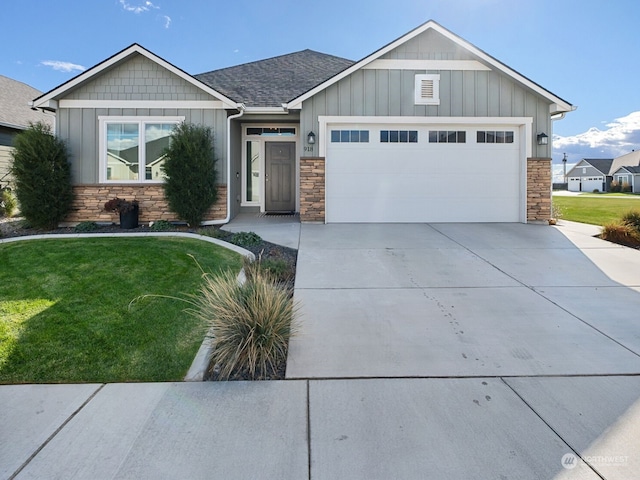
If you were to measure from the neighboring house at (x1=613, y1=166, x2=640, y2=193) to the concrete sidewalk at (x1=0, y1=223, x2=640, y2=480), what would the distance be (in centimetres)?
5780

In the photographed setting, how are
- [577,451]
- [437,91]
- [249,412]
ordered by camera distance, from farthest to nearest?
1. [437,91]
2. [249,412]
3. [577,451]

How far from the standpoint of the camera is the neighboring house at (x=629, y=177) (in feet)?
166

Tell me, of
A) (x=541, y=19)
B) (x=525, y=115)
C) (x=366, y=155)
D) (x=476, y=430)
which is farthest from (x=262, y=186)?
(x=476, y=430)

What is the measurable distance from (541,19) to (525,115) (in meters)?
2.30

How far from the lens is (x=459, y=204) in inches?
441

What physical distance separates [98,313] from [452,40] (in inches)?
414

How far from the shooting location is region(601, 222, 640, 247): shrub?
8789 mm

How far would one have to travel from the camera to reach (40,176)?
997 cm

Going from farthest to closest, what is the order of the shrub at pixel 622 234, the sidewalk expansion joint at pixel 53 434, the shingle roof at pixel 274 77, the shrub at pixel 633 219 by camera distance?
the shingle roof at pixel 274 77
the shrub at pixel 633 219
the shrub at pixel 622 234
the sidewalk expansion joint at pixel 53 434

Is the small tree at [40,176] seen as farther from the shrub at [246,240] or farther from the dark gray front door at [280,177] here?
the dark gray front door at [280,177]

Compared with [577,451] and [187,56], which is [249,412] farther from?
[187,56]

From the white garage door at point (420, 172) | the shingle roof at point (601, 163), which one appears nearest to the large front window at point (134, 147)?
the white garage door at point (420, 172)

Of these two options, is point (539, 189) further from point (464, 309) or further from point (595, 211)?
point (595, 211)

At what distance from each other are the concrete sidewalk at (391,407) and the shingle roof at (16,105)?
52.0 feet
